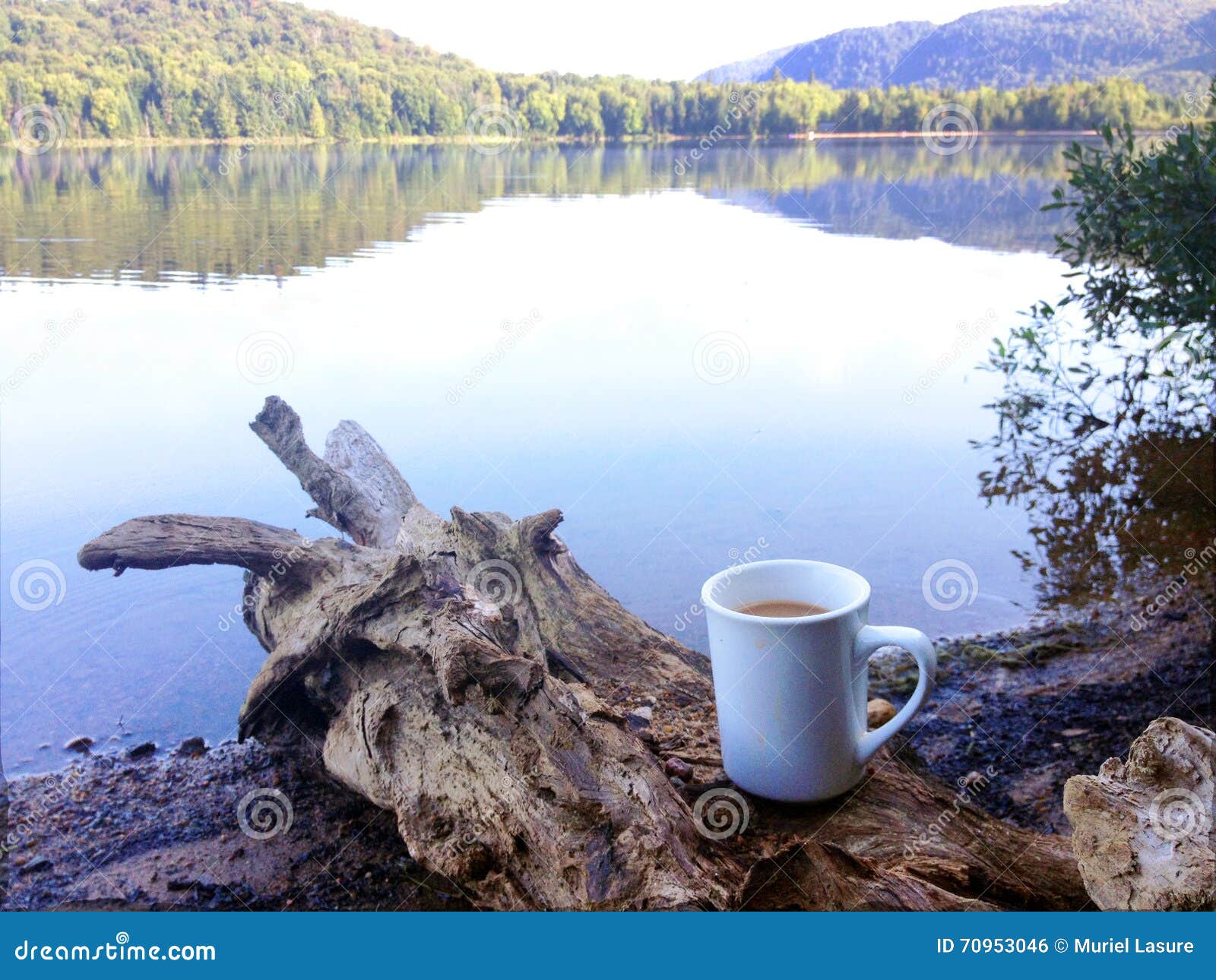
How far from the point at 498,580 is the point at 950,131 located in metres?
20.3

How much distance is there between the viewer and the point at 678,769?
4.83 feet

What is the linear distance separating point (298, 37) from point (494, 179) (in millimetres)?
7626

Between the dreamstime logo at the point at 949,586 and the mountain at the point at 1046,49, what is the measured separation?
696cm

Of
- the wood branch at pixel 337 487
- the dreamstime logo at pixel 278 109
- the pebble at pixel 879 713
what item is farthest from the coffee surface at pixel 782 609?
the dreamstime logo at pixel 278 109

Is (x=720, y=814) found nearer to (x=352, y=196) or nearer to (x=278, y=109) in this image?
(x=278, y=109)

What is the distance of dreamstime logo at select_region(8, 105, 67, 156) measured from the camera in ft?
22.9

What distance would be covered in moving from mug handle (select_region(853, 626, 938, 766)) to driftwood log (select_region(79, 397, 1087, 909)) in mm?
120

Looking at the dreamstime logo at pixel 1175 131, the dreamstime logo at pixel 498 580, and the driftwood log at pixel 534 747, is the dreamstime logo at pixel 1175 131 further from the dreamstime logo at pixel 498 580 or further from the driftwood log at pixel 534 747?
the dreamstime logo at pixel 498 580

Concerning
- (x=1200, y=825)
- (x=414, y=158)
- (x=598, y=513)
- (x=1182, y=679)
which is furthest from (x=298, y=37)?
(x=414, y=158)

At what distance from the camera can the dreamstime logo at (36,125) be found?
22.9 feet

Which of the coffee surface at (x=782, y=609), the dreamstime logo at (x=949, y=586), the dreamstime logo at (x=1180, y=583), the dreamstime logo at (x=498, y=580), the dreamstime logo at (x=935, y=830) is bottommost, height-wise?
the dreamstime logo at (x=949, y=586)

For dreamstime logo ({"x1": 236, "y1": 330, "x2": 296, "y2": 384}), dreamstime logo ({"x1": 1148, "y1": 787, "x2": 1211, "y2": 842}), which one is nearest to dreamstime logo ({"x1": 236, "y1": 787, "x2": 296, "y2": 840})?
dreamstime logo ({"x1": 1148, "y1": 787, "x2": 1211, "y2": 842})

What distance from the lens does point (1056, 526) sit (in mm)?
3445

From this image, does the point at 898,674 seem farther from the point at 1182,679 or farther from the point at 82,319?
the point at 82,319
